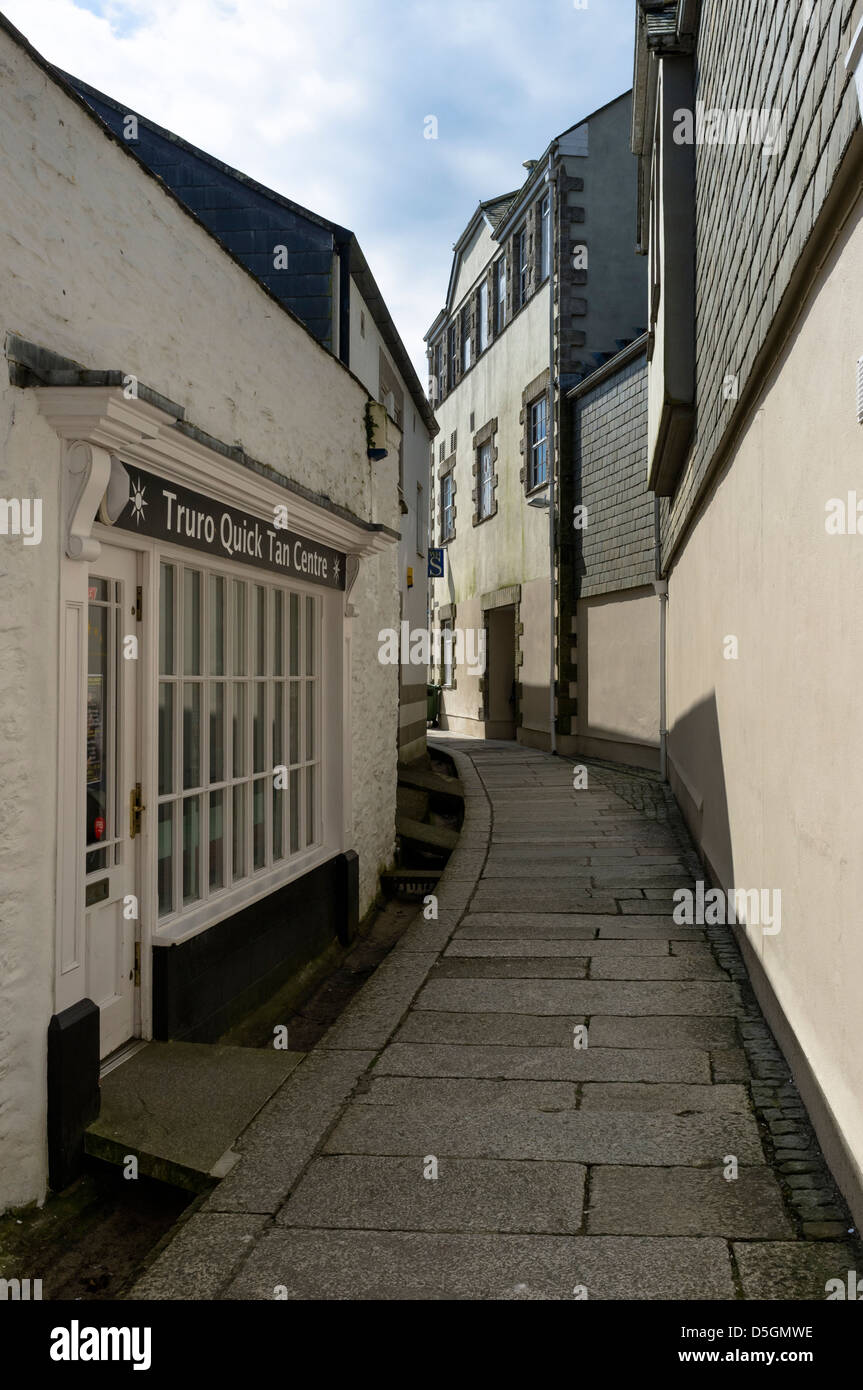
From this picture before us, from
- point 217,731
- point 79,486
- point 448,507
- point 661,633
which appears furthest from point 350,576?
point 448,507

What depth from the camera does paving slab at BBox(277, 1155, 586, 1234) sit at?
3518 millimetres

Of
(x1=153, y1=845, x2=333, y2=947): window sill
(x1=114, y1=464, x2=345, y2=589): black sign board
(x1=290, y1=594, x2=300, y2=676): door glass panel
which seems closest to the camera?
(x1=114, y1=464, x2=345, y2=589): black sign board

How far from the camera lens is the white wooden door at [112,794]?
15.1 ft

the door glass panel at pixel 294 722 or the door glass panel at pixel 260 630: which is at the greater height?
the door glass panel at pixel 260 630

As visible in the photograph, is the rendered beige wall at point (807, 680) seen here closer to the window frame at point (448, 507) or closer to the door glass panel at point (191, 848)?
the door glass panel at point (191, 848)

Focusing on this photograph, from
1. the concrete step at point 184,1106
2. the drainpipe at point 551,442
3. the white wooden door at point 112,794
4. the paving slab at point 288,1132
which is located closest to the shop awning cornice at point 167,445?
the white wooden door at point 112,794

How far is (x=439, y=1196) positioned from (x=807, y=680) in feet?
7.62

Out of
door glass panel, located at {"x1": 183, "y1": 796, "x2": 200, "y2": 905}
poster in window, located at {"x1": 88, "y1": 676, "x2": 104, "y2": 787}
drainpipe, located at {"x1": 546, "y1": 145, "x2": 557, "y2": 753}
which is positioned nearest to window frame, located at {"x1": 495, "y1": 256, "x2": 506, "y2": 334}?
drainpipe, located at {"x1": 546, "y1": 145, "x2": 557, "y2": 753}

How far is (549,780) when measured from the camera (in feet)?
48.9

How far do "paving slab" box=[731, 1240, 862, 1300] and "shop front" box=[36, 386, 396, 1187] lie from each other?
241 centimetres

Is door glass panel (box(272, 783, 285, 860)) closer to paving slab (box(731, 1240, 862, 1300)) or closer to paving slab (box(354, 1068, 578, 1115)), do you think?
paving slab (box(354, 1068, 578, 1115))

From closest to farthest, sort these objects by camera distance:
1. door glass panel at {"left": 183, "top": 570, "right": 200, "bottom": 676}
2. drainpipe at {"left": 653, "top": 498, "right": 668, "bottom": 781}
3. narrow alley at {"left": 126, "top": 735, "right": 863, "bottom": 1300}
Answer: narrow alley at {"left": 126, "top": 735, "right": 863, "bottom": 1300} → door glass panel at {"left": 183, "top": 570, "right": 200, "bottom": 676} → drainpipe at {"left": 653, "top": 498, "right": 668, "bottom": 781}

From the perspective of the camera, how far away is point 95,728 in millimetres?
4625

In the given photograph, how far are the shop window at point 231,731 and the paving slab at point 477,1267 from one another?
230 cm
